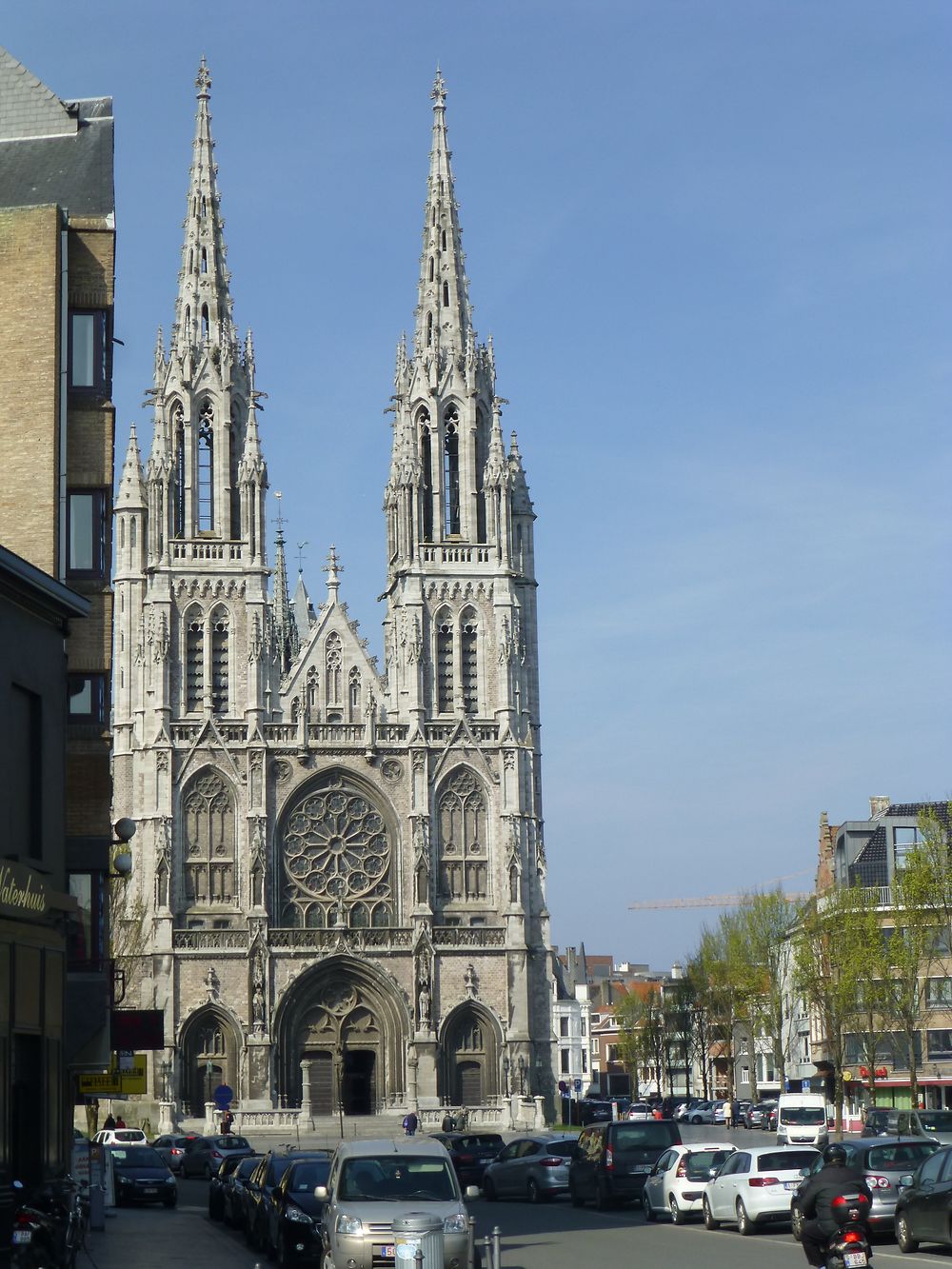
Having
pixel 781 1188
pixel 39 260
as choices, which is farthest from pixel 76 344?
pixel 781 1188

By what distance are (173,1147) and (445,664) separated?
23294mm

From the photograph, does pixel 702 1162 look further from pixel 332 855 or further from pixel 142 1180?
pixel 332 855

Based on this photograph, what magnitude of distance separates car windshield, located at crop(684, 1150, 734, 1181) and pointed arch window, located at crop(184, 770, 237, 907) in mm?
43062

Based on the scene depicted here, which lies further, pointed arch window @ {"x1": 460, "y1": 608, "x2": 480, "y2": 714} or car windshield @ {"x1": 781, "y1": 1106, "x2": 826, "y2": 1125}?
pointed arch window @ {"x1": 460, "y1": 608, "x2": 480, "y2": 714}

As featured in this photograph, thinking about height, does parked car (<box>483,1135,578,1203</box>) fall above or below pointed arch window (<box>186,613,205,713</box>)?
below

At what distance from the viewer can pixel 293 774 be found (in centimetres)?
7462

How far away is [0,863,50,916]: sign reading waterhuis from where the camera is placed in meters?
23.2

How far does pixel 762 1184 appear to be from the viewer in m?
28.7

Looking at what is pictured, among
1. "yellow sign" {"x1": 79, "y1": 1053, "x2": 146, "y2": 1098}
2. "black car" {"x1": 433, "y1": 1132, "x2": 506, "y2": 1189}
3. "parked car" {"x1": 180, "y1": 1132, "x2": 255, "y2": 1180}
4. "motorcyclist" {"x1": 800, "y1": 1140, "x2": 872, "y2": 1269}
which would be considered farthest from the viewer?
A: "parked car" {"x1": 180, "y1": 1132, "x2": 255, "y2": 1180}

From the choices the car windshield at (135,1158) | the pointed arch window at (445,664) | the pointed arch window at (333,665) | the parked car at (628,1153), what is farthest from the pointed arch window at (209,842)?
the parked car at (628,1153)

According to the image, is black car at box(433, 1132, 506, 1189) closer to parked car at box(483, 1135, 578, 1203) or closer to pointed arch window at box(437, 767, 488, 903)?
parked car at box(483, 1135, 578, 1203)

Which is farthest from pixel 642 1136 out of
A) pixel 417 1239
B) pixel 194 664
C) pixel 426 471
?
pixel 426 471

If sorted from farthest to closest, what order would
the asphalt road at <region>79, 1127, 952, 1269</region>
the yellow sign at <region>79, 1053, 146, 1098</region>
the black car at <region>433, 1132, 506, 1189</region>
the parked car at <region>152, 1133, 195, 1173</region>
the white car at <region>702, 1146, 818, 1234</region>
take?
the parked car at <region>152, 1133, 195, 1173</region>, the black car at <region>433, 1132, 506, 1189</region>, the yellow sign at <region>79, 1053, 146, 1098</region>, the white car at <region>702, 1146, 818, 1234</region>, the asphalt road at <region>79, 1127, 952, 1269</region>

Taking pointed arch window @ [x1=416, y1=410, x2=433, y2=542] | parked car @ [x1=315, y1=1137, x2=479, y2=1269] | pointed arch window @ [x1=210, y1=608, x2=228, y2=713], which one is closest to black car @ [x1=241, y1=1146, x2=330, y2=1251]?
parked car @ [x1=315, y1=1137, x2=479, y2=1269]
